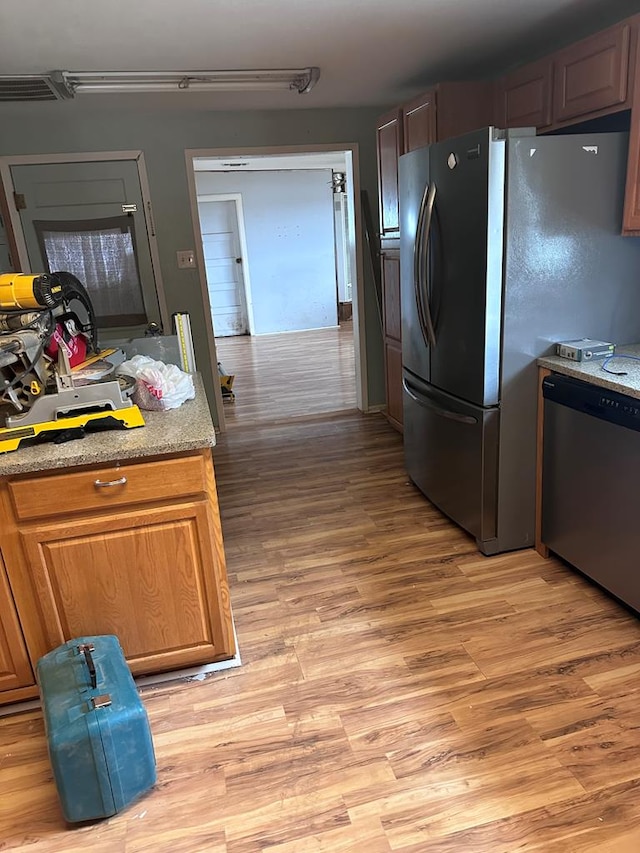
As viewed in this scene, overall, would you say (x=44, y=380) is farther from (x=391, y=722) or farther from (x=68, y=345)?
(x=391, y=722)

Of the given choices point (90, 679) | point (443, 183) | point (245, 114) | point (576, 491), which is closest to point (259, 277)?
point (245, 114)

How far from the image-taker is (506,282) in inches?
93.3

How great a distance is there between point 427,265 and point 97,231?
2.53 metres

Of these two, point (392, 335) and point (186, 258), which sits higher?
point (186, 258)

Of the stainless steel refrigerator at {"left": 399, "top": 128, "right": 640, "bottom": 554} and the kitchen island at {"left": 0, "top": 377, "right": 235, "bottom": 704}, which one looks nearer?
the kitchen island at {"left": 0, "top": 377, "right": 235, "bottom": 704}

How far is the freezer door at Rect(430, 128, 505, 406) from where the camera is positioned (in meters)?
2.29

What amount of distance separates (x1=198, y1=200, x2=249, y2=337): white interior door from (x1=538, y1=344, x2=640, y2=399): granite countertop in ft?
23.0

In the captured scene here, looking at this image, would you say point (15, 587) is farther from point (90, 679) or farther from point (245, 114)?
point (245, 114)

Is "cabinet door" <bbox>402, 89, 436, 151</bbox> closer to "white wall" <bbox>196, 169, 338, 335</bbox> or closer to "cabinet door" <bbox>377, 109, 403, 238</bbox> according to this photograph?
"cabinet door" <bbox>377, 109, 403, 238</bbox>

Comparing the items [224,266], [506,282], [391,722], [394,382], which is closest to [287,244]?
[224,266]

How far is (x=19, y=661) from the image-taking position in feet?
6.27

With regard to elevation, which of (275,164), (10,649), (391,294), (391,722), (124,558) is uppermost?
(275,164)

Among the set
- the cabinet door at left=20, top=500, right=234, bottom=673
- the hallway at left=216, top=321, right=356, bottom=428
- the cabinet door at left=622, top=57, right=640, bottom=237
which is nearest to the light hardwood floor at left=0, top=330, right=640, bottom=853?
the cabinet door at left=20, top=500, right=234, bottom=673

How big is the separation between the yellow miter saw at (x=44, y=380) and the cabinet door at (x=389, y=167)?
7.69 feet
